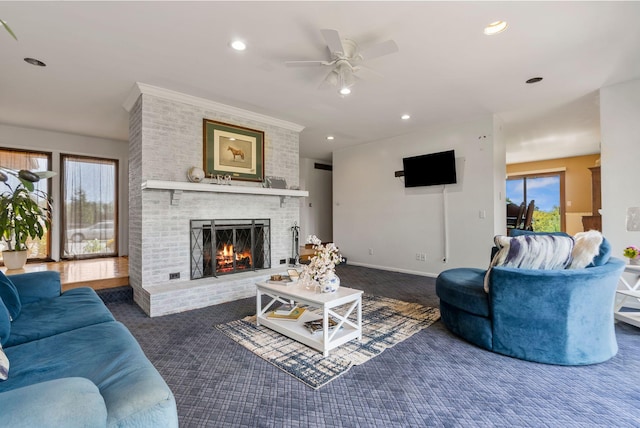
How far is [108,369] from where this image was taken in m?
1.28

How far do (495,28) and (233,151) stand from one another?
3284 mm

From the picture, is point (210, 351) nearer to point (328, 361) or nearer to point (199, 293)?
point (328, 361)

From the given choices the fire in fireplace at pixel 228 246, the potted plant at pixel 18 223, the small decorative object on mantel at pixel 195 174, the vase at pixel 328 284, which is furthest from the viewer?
the potted plant at pixel 18 223

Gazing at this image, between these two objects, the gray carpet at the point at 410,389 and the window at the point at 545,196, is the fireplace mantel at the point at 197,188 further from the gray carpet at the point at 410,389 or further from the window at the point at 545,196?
the window at the point at 545,196

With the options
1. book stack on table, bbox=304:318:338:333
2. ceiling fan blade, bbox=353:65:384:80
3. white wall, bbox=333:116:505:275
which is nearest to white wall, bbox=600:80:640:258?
Answer: white wall, bbox=333:116:505:275

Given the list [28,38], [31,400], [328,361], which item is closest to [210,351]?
[328,361]

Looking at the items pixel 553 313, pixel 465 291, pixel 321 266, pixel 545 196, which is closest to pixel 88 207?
pixel 321 266

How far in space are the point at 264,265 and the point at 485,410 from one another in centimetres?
343

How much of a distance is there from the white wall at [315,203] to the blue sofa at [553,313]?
18.2ft

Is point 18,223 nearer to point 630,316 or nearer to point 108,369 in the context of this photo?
point 108,369

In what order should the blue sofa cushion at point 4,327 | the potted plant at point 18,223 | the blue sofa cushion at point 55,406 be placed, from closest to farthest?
the blue sofa cushion at point 55,406
the blue sofa cushion at point 4,327
the potted plant at point 18,223

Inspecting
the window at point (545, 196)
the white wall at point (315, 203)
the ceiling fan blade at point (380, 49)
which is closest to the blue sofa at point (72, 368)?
the ceiling fan blade at point (380, 49)

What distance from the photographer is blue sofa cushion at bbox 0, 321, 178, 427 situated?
3.27 ft

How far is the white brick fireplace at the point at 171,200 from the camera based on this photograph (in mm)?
3518
